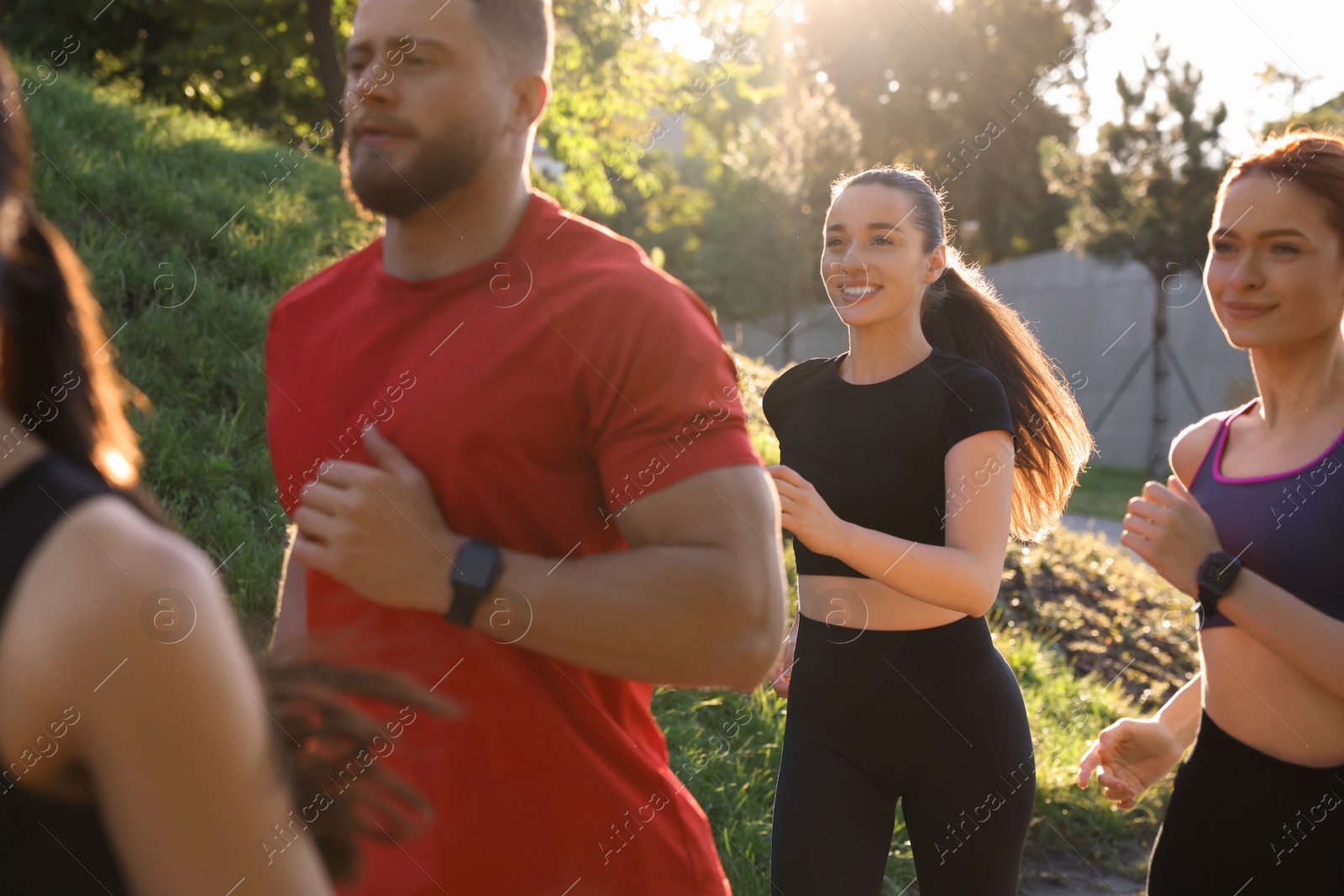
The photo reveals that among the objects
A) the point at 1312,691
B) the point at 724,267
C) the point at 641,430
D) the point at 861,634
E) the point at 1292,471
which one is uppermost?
the point at 641,430

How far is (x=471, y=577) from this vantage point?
1628 mm

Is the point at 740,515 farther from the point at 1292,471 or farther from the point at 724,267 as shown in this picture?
the point at 724,267

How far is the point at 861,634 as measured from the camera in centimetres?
304

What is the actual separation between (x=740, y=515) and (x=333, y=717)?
623mm

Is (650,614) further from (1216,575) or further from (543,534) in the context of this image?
(1216,575)

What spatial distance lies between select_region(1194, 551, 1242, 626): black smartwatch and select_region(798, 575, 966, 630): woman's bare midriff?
0.67m

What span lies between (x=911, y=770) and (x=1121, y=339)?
23.6 meters

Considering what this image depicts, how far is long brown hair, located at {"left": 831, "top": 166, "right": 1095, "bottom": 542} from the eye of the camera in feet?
11.3

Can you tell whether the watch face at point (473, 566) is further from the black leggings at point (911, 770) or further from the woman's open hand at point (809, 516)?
the black leggings at point (911, 770)

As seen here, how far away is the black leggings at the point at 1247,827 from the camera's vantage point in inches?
95.3

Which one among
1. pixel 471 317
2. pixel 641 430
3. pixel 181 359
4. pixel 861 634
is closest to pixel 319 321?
pixel 471 317

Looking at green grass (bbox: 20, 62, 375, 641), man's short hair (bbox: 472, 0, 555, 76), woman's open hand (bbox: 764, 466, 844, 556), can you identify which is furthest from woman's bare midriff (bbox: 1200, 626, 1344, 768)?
green grass (bbox: 20, 62, 375, 641)

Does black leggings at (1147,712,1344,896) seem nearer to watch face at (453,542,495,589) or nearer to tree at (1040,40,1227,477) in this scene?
watch face at (453,542,495,589)

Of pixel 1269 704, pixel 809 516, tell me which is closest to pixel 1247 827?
A: pixel 1269 704
